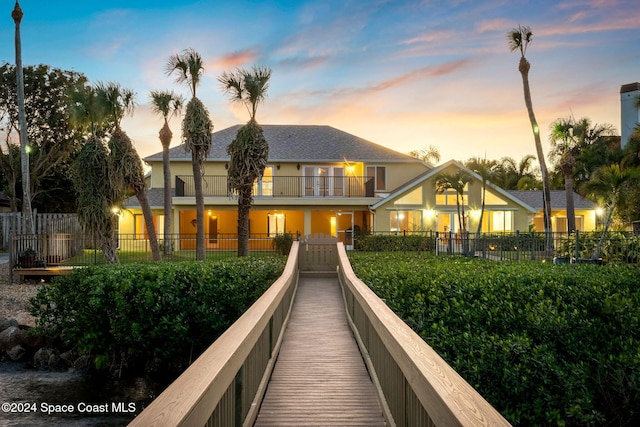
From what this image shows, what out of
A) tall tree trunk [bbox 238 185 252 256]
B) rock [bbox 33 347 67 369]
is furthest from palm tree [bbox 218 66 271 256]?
rock [bbox 33 347 67 369]

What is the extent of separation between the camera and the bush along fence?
58.3 ft

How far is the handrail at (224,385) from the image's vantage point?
209 centimetres

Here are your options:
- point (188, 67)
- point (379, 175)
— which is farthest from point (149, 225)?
point (379, 175)

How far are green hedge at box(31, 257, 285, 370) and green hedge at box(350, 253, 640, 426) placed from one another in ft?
11.4

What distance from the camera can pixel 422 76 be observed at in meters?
29.9

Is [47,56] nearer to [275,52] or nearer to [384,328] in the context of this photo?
[275,52]

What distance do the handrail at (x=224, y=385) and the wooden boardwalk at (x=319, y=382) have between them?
10.6 inches

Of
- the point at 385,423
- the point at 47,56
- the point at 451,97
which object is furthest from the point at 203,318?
the point at 47,56

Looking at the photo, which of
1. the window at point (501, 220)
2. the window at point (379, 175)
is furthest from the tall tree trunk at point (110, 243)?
the window at point (501, 220)

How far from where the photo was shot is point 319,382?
19.7ft

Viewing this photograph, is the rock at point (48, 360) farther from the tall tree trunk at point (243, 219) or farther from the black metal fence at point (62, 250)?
the tall tree trunk at point (243, 219)

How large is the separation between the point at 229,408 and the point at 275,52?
2599cm

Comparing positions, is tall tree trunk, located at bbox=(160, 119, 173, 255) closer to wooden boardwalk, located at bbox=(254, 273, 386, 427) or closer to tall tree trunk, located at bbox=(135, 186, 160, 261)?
tall tree trunk, located at bbox=(135, 186, 160, 261)

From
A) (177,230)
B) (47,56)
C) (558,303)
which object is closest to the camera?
(558,303)
